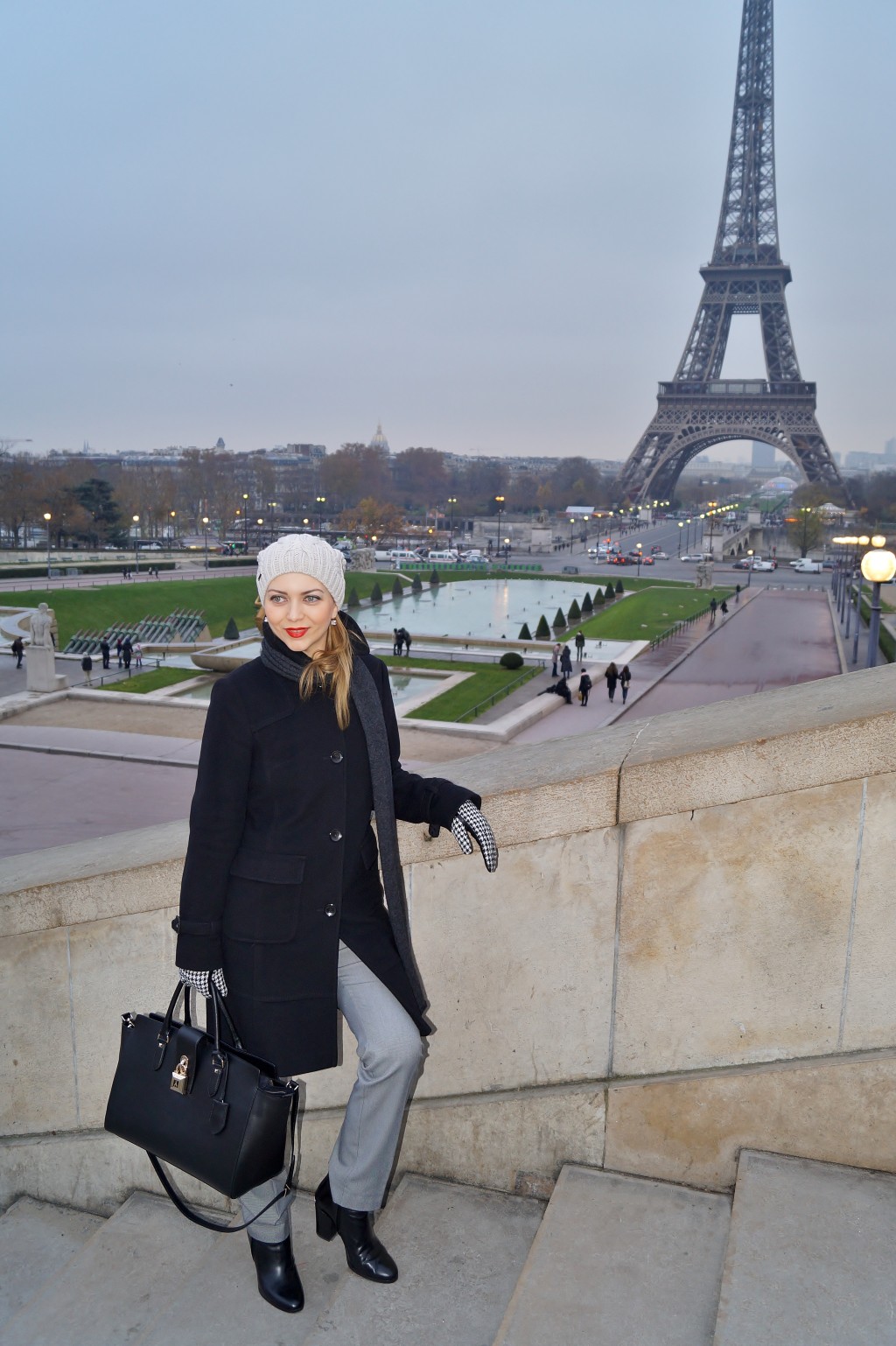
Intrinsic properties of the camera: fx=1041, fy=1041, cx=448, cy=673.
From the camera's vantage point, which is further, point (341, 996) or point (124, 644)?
point (124, 644)

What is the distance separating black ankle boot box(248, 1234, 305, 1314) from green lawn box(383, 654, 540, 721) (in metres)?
20.1

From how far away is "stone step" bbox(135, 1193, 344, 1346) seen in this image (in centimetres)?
301

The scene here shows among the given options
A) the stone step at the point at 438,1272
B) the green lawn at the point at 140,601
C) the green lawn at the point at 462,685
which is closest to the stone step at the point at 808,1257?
the stone step at the point at 438,1272

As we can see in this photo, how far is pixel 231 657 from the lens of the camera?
29.8 m

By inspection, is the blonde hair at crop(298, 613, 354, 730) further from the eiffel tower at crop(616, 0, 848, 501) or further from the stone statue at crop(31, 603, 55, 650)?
the eiffel tower at crop(616, 0, 848, 501)

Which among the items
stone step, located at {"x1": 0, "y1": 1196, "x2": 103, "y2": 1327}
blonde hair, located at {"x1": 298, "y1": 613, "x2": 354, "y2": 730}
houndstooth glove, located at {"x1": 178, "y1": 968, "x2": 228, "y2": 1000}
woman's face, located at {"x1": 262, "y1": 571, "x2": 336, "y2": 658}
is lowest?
stone step, located at {"x1": 0, "y1": 1196, "x2": 103, "y2": 1327}

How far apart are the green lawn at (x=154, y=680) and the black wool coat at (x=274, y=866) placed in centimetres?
2481

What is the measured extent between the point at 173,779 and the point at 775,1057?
16.1 m

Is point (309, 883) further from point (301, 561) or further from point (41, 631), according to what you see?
point (41, 631)

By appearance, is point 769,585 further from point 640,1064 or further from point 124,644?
point 640,1064

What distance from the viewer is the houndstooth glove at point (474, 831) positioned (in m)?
3.25

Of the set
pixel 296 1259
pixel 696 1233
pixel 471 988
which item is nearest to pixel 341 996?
pixel 471 988

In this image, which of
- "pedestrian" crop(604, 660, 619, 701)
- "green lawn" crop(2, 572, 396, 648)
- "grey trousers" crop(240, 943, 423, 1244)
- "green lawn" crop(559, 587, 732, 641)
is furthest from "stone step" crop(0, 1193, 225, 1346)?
"green lawn" crop(2, 572, 396, 648)

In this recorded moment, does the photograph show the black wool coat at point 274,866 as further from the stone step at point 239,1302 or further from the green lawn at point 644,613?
the green lawn at point 644,613
